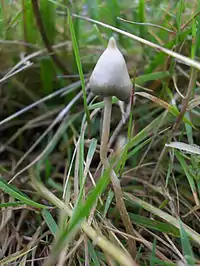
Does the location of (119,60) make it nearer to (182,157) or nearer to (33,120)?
(182,157)

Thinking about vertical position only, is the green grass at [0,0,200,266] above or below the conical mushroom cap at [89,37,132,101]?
below

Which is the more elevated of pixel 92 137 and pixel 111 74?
pixel 111 74

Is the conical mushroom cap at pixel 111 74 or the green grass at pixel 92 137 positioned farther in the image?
the green grass at pixel 92 137

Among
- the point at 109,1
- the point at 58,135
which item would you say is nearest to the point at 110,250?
the point at 58,135

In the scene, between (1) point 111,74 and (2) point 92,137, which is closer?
(1) point 111,74
